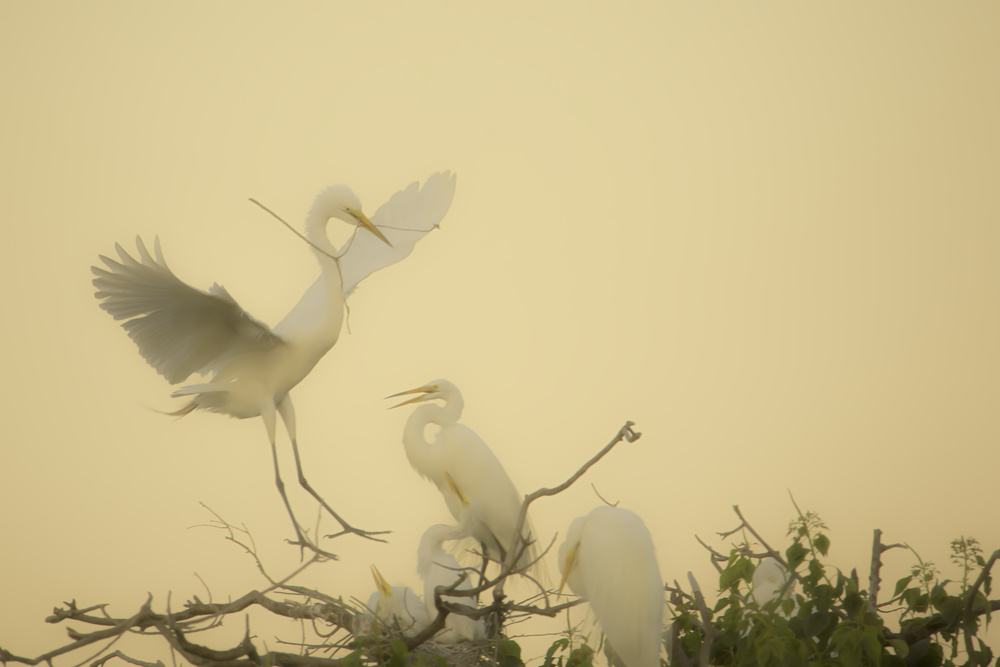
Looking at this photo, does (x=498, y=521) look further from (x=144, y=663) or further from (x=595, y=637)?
(x=144, y=663)

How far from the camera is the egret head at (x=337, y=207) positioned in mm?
3887

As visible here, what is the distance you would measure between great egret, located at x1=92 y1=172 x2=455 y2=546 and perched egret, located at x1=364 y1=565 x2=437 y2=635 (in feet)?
1.14

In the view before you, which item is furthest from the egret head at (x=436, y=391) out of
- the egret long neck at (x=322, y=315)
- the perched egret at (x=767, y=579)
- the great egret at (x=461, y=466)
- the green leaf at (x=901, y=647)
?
the green leaf at (x=901, y=647)

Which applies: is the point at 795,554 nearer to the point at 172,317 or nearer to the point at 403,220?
the point at 172,317

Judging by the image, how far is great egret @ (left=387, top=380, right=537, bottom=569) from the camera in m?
4.49

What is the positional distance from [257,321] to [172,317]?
0.29 meters

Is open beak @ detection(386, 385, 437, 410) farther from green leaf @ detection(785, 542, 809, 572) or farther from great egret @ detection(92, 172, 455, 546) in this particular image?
green leaf @ detection(785, 542, 809, 572)

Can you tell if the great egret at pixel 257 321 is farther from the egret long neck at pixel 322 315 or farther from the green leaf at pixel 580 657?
the green leaf at pixel 580 657

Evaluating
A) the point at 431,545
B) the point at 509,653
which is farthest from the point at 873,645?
the point at 431,545

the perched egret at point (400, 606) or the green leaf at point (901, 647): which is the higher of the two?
the perched egret at point (400, 606)

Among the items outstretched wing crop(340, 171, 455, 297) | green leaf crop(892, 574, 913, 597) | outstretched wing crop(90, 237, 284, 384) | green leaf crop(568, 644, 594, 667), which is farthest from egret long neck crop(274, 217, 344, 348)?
green leaf crop(892, 574, 913, 597)

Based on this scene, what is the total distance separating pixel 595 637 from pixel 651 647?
1.36 feet

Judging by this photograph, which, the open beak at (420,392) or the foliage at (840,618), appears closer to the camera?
the foliage at (840,618)

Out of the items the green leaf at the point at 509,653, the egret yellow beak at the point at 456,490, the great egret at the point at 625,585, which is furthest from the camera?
the egret yellow beak at the point at 456,490
